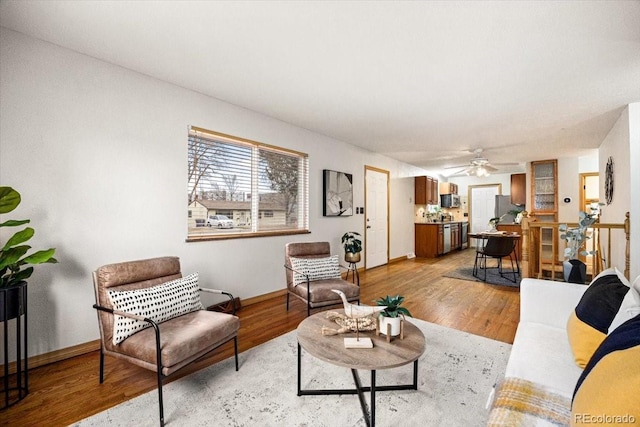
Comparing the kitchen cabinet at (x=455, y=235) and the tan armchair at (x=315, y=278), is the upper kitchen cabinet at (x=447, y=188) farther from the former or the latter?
the tan armchair at (x=315, y=278)

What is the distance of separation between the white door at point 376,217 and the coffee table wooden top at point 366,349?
3.92m

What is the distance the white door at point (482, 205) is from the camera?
30.1 ft

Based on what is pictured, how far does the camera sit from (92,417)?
66.1 inches

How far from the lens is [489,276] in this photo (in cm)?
541

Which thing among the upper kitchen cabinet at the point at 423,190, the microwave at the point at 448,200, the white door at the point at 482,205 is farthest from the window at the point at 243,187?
the white door at the point at 482,205

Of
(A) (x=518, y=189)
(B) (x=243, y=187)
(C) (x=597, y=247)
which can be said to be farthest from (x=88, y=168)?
(A) (x=518, y=189)

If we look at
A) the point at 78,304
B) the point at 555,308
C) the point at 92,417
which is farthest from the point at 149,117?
the point at 555,308

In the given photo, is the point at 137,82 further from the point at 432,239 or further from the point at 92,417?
the point at 432,239

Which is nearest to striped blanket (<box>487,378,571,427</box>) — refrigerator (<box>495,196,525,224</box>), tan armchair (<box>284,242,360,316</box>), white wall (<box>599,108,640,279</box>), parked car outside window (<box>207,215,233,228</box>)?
tan armchair (<box>284,242,360,316</box>)

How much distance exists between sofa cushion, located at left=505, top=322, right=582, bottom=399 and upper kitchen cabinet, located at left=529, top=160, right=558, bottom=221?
6.31 meters

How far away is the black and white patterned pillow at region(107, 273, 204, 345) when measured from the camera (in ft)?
6.18

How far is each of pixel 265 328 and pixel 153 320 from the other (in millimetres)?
1260

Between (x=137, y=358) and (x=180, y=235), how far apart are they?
4.78 ft

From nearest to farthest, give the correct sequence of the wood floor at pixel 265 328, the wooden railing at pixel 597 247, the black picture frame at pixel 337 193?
1. the wood floor at pixel 265 328
2. the wooden railing at pixel 597 247
3. the black picture frame at pixel 337 193
